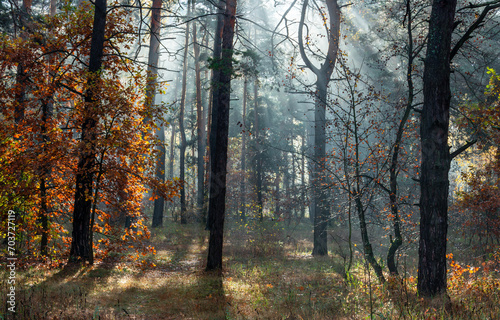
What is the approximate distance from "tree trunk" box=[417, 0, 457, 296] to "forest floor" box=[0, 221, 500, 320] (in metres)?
0.64

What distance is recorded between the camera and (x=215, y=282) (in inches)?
298

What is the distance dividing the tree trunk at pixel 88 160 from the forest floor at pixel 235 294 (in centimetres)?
67

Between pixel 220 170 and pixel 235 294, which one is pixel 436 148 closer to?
pixel 235 294

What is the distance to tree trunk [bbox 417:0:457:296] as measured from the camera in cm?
584

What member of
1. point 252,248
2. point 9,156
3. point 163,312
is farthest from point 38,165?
point 252,248

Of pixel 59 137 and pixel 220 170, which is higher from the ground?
pixel 59 137

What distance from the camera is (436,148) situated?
19.5 feet

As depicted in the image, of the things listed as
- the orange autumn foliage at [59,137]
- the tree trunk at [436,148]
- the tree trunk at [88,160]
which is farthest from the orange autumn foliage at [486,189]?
the tree trunk at [88,160]

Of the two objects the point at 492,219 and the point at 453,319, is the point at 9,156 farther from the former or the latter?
the point at 492,219

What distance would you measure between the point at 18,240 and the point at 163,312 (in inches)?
183

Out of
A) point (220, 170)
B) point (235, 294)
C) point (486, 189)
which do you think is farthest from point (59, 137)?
point (486, 189)

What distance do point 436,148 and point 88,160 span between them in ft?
24.5

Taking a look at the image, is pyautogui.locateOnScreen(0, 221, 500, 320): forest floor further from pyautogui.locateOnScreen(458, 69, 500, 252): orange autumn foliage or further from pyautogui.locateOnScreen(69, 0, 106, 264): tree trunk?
pyautogui.locateOnScreen(458, 69, 500, 252): orange autumn foliage

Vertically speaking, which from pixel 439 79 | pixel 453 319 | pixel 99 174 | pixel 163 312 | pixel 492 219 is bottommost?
pixel 163 312
